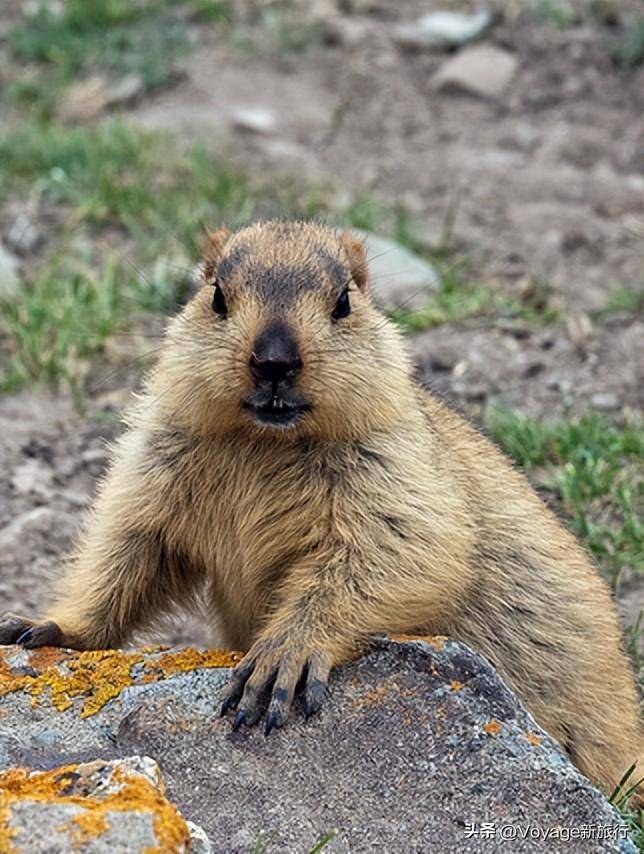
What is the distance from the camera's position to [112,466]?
5219 mm

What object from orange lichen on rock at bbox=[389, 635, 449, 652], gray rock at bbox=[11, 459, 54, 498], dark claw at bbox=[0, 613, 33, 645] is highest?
orange lichen on rock at bbox=[389, 635, 449, 652]

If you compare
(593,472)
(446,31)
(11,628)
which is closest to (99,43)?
(446,31)

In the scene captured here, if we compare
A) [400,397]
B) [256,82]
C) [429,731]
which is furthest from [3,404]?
[256,82]

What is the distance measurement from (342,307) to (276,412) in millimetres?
563

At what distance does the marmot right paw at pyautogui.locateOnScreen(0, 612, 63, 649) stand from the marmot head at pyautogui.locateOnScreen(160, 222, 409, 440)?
920 mm

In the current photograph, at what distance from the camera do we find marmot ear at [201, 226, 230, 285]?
17.2 ft

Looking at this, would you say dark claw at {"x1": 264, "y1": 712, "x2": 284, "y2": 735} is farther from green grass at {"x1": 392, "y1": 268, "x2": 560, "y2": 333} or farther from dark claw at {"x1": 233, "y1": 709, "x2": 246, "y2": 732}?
green grass at {"x1": 392, "y1": 268, "x2": 560, "y2": 333}

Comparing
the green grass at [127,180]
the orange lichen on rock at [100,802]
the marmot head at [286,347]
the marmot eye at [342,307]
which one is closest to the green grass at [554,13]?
the green grass at [127,180]

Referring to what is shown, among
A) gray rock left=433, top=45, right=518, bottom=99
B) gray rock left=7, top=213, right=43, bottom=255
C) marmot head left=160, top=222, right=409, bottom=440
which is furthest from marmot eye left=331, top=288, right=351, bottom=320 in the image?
gray rock left=433, top=45, right=518, bottom=99

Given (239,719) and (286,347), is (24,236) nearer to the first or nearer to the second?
(286,347)

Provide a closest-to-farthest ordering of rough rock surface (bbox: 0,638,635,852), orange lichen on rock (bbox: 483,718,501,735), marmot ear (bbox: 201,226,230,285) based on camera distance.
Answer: rough rock surface (bbox: 0,638,635,852)
orange lichen on rock (bbox: 483,718,501,735)
marmot ear (bbox: 201,226,230,285)

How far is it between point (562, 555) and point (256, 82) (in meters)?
8.29

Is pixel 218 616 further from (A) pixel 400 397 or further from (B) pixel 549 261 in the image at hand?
(B) pixel 549 261

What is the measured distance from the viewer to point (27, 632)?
487 centimetres
